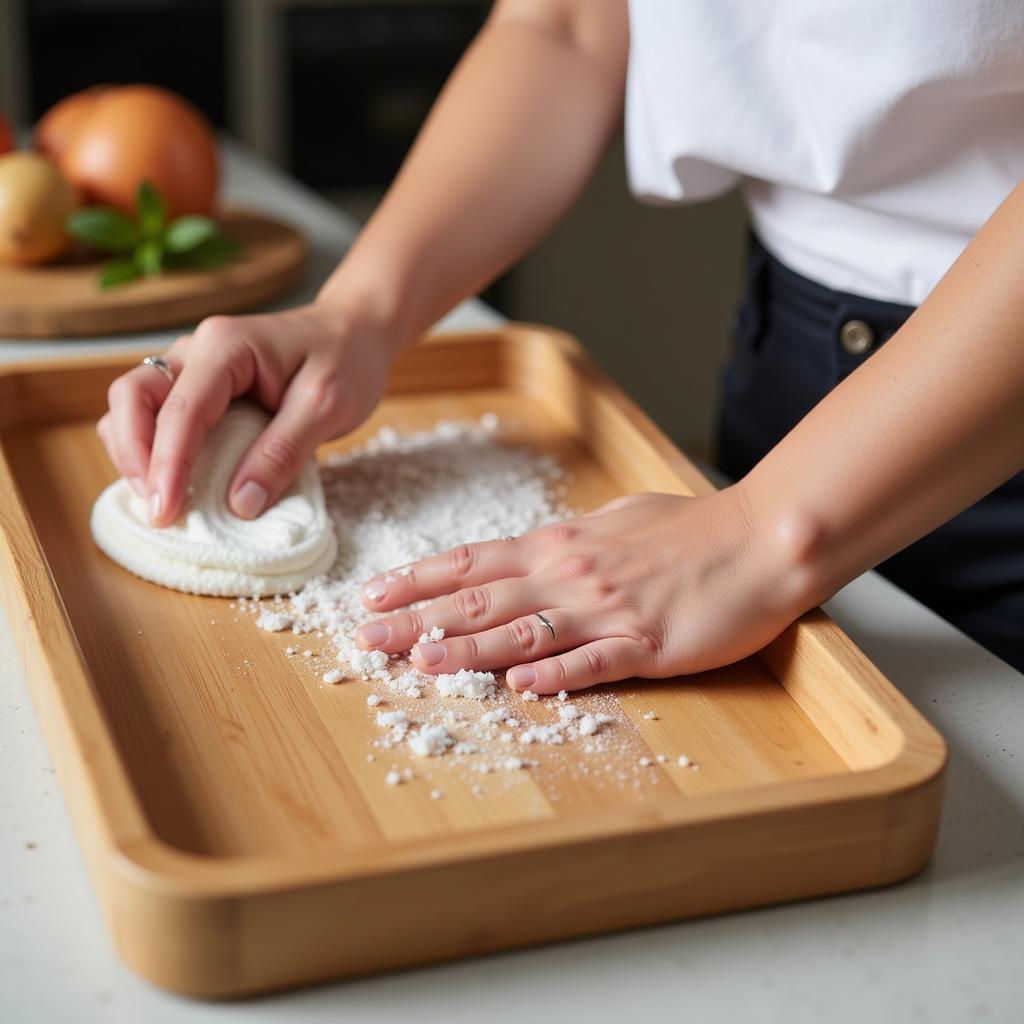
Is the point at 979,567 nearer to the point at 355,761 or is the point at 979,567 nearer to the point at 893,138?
the point at 893,138

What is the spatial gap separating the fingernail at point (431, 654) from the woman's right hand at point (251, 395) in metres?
0.20

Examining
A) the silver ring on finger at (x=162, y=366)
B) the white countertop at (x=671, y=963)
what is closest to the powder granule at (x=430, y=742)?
the white countertop at (x=671, y=963)

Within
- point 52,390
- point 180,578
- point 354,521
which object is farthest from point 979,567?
point 52,390

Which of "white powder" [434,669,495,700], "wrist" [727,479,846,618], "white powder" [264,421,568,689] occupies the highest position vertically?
"wrist" [727,479,846,618]

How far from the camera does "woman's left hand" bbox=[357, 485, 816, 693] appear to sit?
739 millimetres

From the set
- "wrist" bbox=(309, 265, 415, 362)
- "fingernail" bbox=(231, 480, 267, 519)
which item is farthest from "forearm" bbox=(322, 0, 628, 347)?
"fingernail" bbox=(231, 480, 267, 519)

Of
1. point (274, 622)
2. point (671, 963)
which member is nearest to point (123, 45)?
point (274, 622)

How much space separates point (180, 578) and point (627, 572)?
0.92 ft

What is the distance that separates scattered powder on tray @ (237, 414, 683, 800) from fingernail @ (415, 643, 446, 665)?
0.04 feet

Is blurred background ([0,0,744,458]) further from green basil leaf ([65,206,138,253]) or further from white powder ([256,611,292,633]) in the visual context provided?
white powder ([256,611,292,633])

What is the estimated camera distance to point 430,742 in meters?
0.68

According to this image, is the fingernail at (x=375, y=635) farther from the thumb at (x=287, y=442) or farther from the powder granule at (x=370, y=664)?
the thumb at (x=287, y=442)

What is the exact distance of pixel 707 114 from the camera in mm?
984

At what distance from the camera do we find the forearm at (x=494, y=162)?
107 centimetres
